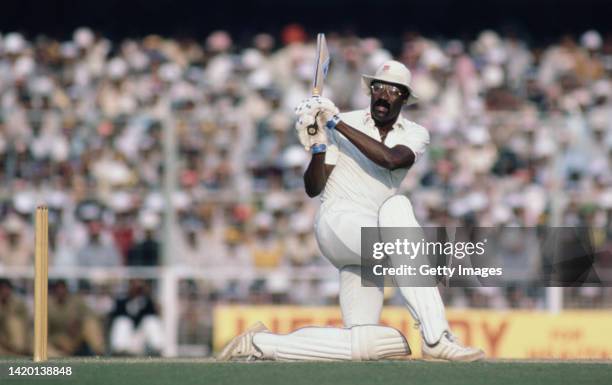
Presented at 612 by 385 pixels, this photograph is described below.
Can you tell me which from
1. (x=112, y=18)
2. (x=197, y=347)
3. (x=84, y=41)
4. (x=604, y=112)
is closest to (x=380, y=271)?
(x=197, y=347)

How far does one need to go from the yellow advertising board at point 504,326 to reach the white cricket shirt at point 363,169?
177 inches

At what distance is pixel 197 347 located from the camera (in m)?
12.9

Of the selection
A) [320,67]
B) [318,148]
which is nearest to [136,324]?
[320,67]

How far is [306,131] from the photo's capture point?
752cm

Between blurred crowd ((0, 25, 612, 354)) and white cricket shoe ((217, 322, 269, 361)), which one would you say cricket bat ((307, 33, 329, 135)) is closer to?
white cricket shoe ((217, 322, 269, 361))

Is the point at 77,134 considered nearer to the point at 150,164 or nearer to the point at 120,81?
the point at 150,164

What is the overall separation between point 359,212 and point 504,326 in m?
5.03

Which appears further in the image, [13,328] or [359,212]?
[13,328]

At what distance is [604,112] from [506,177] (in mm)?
1862

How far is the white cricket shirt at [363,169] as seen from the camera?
7.88m

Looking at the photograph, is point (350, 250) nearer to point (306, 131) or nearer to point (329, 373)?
point (306, 131)
